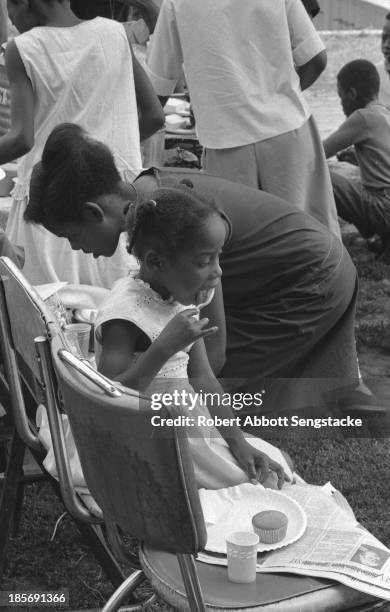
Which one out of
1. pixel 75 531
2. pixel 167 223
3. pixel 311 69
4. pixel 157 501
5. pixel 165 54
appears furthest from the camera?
pixel 311 69

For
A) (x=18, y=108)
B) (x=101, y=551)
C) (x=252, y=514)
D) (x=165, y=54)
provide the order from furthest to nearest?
(x=165, y=54) → (x=18, y=108) → (x=101, y=551) → (x=252, y=514)

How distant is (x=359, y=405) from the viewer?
→ 343cm

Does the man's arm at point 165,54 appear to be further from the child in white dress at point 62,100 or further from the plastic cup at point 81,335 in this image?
the plastic cup at point 81,335

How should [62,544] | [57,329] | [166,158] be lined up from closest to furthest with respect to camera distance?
[57,329] < [62,544] < [166,158]

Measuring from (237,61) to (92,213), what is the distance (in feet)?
4.24

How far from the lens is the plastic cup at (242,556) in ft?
5.76

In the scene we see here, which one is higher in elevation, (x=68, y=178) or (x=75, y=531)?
(x=68, y=178)

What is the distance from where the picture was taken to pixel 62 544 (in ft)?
9.15

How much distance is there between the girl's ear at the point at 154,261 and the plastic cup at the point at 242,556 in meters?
0.65

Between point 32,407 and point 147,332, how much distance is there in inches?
30.3

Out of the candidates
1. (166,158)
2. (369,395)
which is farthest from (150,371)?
(166,158)

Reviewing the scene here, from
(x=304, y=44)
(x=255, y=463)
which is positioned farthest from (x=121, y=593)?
A: (x=304, y=44)

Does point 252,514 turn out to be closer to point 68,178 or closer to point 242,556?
point 242,556

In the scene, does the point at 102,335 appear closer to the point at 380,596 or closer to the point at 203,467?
the point at 203,467
